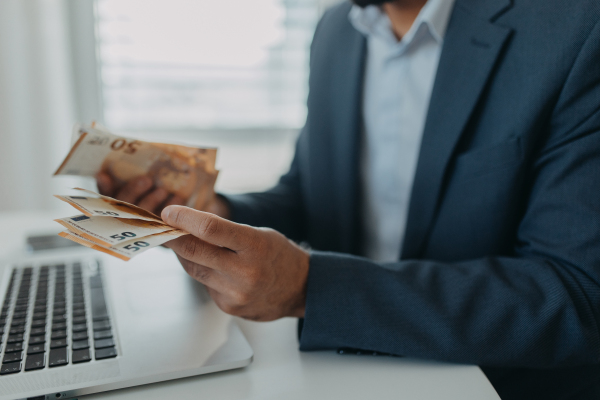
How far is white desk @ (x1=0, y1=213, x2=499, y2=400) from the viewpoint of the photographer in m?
0.48

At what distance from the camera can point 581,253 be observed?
0.64 m

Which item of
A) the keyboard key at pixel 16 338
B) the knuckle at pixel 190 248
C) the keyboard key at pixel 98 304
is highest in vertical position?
the knuckle at pixel 190 248

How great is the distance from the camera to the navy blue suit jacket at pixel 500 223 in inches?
22.8

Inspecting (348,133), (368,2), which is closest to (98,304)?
(348,133)

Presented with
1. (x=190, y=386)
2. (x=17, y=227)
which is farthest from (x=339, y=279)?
(x=17, y=227)

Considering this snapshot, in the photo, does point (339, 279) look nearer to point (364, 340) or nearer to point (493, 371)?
point (364, 340)

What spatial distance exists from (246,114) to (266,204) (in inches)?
37.0

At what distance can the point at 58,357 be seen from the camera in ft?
1.58

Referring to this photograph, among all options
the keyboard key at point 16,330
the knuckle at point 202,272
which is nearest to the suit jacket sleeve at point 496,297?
the knuckle at point 202,272

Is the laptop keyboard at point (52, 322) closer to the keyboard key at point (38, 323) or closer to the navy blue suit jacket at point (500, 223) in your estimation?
the keyboard key at point (38, 323)

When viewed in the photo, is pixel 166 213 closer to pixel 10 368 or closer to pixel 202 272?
pixel 202 272

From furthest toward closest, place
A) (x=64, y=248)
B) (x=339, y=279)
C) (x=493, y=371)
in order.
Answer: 1. (x=64, y=248)
2. (x=493, y=371)
3. (x=339, y=279)

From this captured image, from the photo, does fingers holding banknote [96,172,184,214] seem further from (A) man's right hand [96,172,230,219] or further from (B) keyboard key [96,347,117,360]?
(B) keyboard key [96,347,117,360]

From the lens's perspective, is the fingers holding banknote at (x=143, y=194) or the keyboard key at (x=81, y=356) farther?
the fingers holding banknote at (x=143, y=194)
